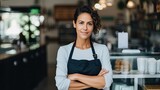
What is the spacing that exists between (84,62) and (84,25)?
0.26 metres

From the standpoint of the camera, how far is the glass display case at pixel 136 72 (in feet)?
13.3

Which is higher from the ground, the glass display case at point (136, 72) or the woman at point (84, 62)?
the woman at point (84, 62)

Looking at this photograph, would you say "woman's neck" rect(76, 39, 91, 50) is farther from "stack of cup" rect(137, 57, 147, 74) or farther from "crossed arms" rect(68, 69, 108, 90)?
"stack of cup" rect(137, 57, 147, 74)

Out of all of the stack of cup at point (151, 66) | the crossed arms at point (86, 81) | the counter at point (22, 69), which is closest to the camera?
the crossed arms at point (86, 81)

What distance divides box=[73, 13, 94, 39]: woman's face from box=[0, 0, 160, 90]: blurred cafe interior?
167 cm

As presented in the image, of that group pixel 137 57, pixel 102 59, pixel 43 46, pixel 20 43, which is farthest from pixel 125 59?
pixel 43 46

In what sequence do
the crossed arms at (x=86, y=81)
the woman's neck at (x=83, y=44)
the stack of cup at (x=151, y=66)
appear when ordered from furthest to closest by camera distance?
the stack of cup at (x=151, y=66), the woman's neck at (x=83, y=44), the crossed arms at (x=86, y=81)

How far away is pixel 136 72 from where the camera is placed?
4109 mm

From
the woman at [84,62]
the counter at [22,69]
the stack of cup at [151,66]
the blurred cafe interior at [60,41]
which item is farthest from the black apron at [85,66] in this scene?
the counter at [22,69]

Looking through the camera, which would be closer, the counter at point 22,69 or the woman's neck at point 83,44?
the woman's neck at point 83,44

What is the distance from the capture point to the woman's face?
2.42 metres

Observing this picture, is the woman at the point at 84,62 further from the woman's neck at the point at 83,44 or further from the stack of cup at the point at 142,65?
the stack of cup at the point at 142,65

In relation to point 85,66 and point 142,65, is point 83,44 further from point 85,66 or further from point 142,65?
point 142,65

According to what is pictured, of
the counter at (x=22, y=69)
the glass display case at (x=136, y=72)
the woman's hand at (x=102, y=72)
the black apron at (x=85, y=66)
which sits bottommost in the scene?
the counter at (x=22, y=69)
